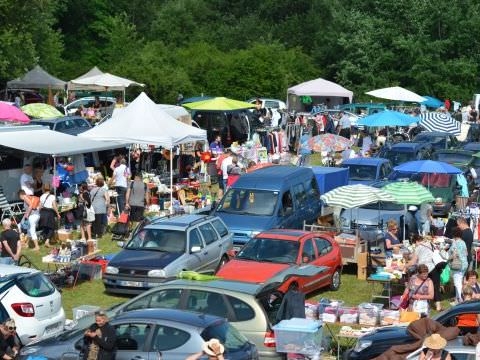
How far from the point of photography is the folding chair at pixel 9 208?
23562mm

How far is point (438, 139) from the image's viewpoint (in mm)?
34375

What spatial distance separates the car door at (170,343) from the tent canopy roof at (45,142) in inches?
493

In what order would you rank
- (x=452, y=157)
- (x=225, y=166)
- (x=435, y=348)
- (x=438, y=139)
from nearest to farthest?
(x=435, y=348) < (x=225, y=166) < (x=452, y=157) < (x=438, y=139)

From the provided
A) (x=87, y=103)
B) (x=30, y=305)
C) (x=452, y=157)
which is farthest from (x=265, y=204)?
(x=87, y=103)

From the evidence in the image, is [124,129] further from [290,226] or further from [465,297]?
[465,297]

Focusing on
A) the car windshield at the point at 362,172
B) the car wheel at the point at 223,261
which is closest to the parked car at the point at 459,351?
A: the car wheel at the point at 223,261

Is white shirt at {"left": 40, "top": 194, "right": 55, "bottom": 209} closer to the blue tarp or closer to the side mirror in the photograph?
the side mirror

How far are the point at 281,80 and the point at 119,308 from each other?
3786 centimetres

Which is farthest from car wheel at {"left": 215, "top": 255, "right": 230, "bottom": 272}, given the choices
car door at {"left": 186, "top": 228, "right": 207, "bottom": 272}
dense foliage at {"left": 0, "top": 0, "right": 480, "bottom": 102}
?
dense foliage at {"left": 0, "top": 0, "right": 480, "bottom": 102}

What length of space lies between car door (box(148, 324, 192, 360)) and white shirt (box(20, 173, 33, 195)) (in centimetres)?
1236

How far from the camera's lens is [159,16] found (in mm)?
64625

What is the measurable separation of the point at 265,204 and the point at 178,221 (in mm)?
2984

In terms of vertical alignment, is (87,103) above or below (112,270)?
below

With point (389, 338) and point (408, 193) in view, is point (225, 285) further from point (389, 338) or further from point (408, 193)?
point (408, 193)
